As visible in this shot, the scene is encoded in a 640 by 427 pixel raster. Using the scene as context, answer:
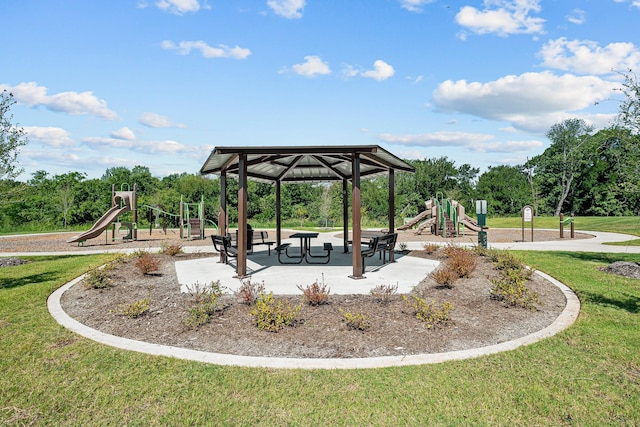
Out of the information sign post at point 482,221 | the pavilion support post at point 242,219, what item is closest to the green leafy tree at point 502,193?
the information sign post at point 482,221

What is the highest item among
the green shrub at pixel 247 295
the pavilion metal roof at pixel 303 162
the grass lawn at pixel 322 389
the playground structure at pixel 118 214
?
the pavilion metal roof at pixel 303 162

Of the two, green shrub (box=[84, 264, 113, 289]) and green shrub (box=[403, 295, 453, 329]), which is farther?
green shrub (box=[84, 264, 113, 289])

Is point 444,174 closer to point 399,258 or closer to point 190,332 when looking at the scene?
point 399,258

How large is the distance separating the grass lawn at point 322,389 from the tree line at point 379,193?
63.5 feet

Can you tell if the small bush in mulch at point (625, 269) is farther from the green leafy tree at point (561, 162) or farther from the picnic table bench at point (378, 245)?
the green leafy tree at point (561, 162)

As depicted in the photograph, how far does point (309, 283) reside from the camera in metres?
7.65

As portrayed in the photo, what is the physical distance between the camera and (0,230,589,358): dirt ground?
4.70m

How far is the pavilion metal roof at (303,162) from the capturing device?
7.82 meters

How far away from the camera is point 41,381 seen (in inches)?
150

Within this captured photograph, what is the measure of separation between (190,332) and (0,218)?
116 feet

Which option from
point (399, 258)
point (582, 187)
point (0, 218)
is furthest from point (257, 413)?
point (582, 187)

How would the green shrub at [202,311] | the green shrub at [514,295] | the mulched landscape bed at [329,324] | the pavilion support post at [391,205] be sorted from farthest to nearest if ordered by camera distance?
the pavilion support post at [391,205] → the green shrub at [514,295] → the green shrub at [202,311] → the mulched landscape bed at [329,324]

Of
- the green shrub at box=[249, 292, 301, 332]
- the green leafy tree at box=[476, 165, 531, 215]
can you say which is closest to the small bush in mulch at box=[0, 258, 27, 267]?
the green shrub at box=[249, 292, 301, 332]

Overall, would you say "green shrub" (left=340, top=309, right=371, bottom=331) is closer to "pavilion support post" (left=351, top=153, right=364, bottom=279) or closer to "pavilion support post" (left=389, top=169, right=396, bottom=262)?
"pavilion support post" (left=351, top=153, right=364, bottom=279)
